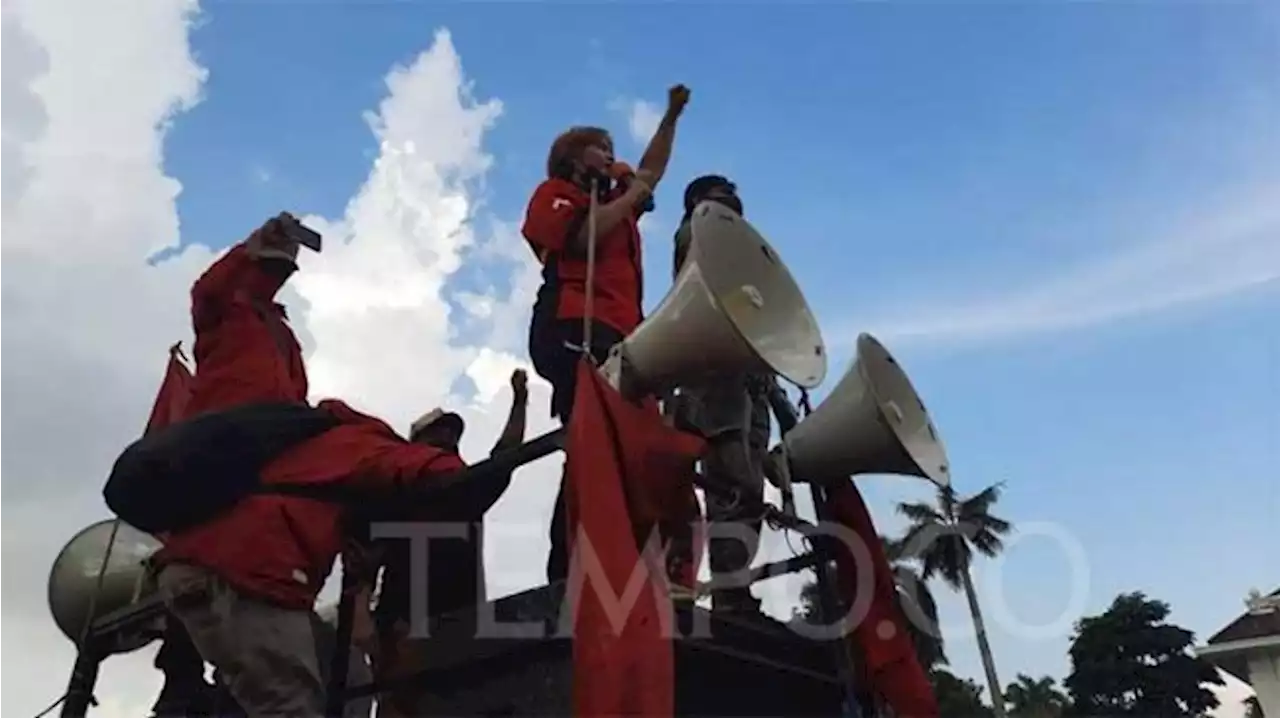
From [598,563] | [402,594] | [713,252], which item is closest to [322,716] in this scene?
[402,594]

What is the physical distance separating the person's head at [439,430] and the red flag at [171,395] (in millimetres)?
1293

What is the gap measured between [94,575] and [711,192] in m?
3.46

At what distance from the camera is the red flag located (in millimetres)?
5871

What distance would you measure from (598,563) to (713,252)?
4.24 ft

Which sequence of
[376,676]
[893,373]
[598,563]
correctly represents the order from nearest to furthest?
[598,563], [376,676], [893,373]

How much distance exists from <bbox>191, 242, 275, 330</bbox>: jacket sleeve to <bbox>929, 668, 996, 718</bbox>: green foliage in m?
39.1

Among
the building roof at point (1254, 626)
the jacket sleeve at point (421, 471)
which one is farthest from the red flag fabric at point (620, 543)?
the building roof at point (1254, 626)

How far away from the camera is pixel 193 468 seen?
399cm

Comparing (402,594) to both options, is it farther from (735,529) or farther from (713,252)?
(713,252)

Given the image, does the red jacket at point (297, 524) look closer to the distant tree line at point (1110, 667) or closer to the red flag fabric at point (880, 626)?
the red flag fabric at point (880, 626)

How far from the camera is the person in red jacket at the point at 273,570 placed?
13.0 ft

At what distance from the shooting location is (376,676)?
4.64 meters

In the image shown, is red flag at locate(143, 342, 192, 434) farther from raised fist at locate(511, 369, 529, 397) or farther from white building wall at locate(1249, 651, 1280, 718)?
white building wall at locate(1249, 651, 1280, 718)

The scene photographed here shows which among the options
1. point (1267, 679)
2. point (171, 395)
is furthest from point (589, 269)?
point (1267, 679)
